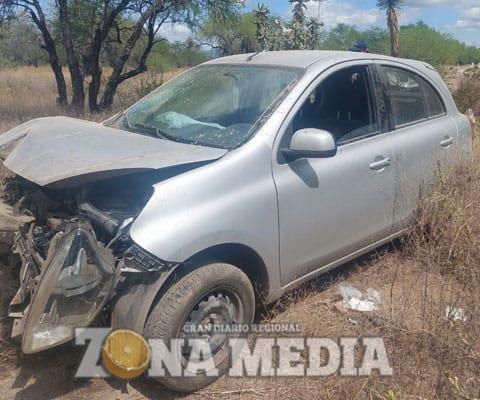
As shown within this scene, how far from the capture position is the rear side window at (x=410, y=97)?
3.92 m

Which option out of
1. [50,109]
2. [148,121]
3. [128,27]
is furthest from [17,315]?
[128,27]

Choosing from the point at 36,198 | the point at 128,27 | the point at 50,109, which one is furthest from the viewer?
the point at 128,27

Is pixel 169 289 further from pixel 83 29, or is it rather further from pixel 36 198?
pixel 83 29

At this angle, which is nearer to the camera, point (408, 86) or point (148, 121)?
point (148, 121)

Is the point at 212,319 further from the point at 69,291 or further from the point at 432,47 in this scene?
the point at 432,47

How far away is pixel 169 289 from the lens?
2543 millimetres

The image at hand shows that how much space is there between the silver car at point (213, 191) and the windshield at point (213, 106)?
0.01 m

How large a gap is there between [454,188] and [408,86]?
0.93 metres

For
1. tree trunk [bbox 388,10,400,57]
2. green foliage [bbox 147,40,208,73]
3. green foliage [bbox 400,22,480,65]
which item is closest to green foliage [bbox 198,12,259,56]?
green foliage [bbox 147,40,208,73]

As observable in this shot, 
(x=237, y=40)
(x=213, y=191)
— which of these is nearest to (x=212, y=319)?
(x=213, y=191)


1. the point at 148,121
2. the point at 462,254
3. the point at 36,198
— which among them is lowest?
Answer: the point at 462,254

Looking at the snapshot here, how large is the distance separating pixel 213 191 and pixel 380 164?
1512 mm

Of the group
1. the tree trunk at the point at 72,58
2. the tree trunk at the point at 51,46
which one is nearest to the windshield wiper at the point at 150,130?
the tree trunk at the point at 72,58

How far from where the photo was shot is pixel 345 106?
12.6 feet
